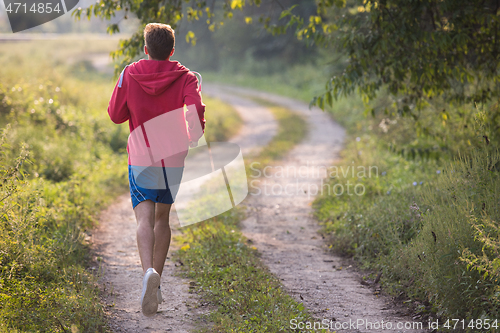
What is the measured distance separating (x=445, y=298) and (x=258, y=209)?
3945 millimetres

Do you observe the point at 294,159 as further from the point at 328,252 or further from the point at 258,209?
the point at 328,252

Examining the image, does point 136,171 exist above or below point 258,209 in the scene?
above

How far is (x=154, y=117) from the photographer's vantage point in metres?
3.38

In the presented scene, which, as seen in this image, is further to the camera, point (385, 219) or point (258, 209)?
point (258, 209)

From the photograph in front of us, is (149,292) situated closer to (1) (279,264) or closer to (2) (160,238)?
(2) (160,238)

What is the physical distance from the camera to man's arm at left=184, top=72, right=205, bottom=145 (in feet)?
10.8

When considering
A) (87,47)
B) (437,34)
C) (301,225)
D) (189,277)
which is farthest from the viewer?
(87,47)

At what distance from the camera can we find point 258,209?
704 cm

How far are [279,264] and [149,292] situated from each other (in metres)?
2.08

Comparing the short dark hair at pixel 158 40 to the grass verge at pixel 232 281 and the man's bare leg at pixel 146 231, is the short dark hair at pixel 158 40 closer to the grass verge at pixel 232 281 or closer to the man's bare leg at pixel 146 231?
the man's bare leg at pixel 146 231

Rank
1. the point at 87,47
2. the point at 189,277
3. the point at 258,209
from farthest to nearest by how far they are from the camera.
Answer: the point at 87,47
the point at 258,209
the point at 189,277

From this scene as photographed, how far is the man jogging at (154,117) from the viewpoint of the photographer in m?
3.33

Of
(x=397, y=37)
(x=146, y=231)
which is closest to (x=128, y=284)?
(x=146, y=231)

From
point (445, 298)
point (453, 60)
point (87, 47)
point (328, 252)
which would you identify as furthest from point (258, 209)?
point (87, 47)
